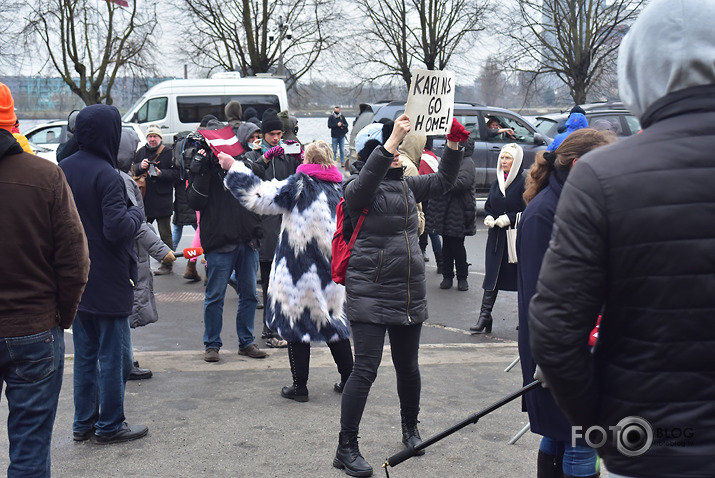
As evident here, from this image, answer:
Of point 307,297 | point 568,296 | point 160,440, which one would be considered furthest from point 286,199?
point 568,296

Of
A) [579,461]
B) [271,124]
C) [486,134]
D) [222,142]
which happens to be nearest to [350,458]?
[579,461]

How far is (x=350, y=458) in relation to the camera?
4.26 m

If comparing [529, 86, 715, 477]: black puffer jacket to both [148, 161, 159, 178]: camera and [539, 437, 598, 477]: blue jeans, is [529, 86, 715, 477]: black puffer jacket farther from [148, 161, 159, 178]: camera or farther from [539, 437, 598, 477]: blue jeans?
[148, 161, 159, 178]: camera

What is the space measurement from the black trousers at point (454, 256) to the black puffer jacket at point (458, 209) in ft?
0.37

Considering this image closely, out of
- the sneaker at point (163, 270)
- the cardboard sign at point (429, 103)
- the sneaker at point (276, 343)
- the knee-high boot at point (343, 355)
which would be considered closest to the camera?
the cardboard sign at point (429, 103)

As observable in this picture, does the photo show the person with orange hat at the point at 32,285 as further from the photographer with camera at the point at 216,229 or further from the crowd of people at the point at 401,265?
the photographer with camera at the point at 216,229

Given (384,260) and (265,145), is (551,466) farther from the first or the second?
(265,145)

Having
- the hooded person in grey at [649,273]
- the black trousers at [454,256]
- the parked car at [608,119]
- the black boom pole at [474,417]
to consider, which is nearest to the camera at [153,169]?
the black trousers at [454,256]

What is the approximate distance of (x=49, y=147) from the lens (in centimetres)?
1792

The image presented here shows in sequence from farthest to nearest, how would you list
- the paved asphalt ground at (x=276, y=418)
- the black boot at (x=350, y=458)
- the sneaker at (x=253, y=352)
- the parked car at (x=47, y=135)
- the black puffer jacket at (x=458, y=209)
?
the parked car at (x=47, y=135) → the black puffer jacket at (x=458, y=209) → the sneaker at (x=253, y=352) → the paved asphalt ground at (x=276, y=418) → the black boot at (x=350, y=458)

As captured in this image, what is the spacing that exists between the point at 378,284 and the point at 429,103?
108 centimetres

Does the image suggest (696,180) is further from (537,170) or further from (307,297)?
(307,297)

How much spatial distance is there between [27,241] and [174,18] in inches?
1274

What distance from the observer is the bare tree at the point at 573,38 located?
30.8 meters
